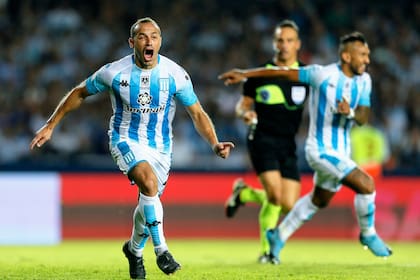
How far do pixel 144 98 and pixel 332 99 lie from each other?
276 cm

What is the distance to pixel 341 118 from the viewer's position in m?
11.2

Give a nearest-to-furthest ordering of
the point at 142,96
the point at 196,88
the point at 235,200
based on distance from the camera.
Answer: the point at 142,96, the point at 235,200, the point at 196,88

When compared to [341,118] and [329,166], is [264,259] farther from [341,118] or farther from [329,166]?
[341,118]

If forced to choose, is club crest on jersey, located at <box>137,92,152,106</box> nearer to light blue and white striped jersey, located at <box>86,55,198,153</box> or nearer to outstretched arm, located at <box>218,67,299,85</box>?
light blue and white striped jersey, located at <box>86,55,198,153</box>

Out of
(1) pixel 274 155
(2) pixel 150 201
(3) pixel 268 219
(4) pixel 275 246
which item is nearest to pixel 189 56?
(1) pixel 274 155

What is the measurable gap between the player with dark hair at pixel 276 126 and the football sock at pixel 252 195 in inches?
16.5

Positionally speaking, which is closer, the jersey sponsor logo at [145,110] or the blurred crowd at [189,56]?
the jersey sponsor logo at [145,110]

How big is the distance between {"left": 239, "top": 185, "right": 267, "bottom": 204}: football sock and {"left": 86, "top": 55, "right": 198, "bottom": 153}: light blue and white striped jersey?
349 centimetres

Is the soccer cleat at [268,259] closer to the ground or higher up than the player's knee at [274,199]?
closer to the ground

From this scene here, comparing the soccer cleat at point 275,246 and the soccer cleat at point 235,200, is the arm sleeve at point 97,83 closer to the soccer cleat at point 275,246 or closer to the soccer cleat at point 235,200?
the soccer cleat at point 275,246

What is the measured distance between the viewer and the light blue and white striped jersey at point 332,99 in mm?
11156

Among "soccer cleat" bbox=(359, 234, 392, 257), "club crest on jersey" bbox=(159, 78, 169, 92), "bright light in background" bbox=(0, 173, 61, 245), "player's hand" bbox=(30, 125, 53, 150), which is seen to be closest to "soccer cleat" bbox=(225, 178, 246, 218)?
"soccer cleat" bbox=(359, 234, 392, 257)

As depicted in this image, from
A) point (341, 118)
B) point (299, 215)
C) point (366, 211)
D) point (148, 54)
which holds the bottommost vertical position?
point (299, 215)

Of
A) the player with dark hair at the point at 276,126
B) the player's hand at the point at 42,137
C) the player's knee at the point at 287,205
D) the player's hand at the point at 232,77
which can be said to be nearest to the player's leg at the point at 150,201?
the player's hand at the point at 42,137
